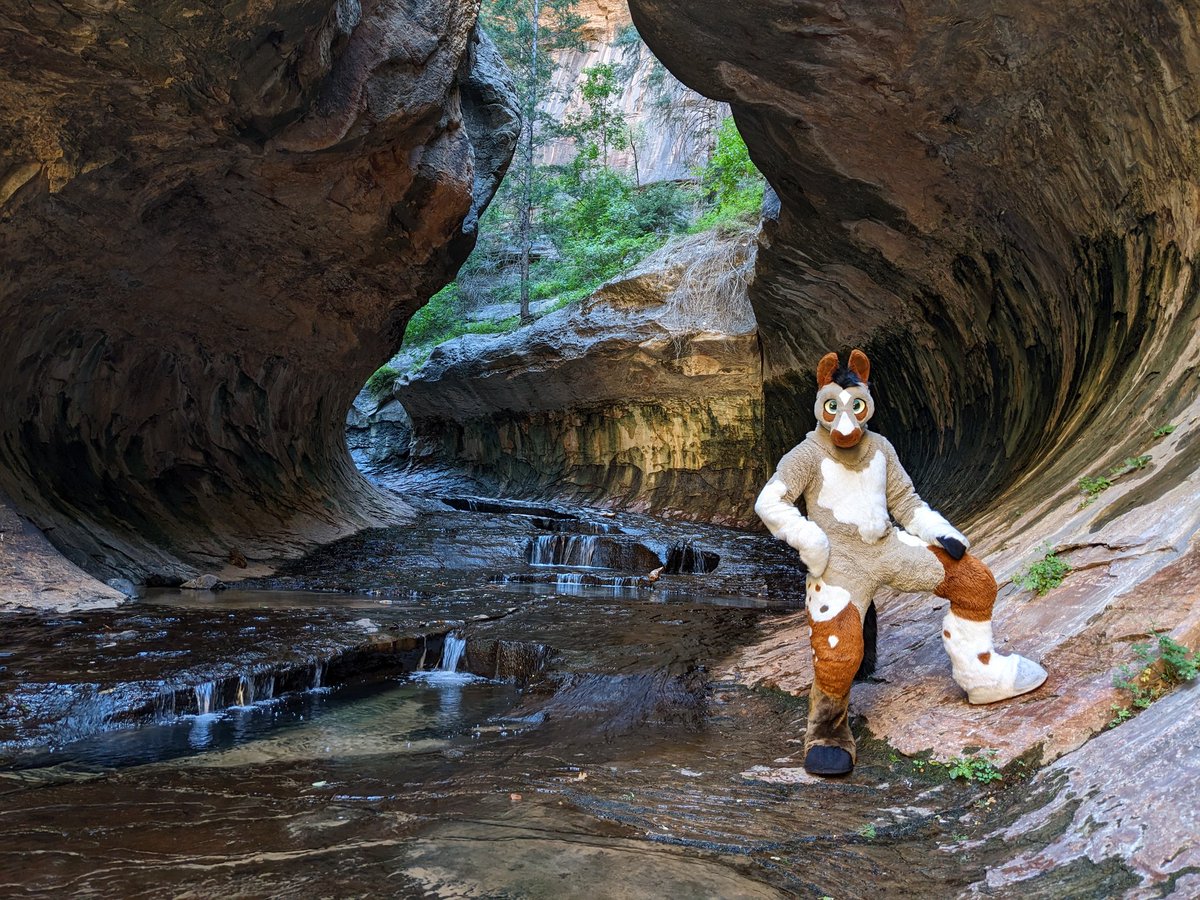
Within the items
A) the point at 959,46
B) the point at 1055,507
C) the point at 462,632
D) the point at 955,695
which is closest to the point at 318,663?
the point at 462,632

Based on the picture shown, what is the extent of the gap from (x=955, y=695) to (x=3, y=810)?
3929 mm

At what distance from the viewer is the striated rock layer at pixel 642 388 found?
16.9 m

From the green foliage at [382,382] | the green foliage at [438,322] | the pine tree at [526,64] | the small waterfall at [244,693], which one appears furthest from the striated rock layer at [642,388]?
the small waterfall at [244,693]

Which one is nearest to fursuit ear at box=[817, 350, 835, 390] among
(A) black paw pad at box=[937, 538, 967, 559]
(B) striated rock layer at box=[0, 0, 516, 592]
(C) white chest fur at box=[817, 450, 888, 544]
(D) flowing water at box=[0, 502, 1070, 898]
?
(C) white chest fur at box=[817, 450, 888, 544]

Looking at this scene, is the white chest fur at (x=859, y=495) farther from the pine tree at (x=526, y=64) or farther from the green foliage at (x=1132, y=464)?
the pine tree at (x=526, y=64)

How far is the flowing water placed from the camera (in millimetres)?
2604

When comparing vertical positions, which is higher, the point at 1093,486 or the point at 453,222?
the point at 453,222

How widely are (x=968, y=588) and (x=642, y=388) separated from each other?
15030mm

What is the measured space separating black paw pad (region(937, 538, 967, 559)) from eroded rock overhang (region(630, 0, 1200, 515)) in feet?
4.56

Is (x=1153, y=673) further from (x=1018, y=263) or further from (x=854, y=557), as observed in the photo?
(x=1018, y=263)

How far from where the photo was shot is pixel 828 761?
3.46m

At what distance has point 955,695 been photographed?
3.68 meters

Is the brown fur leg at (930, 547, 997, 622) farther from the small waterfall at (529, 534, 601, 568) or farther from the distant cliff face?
the distant cliff face

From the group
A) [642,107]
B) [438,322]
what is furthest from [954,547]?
[642,107]
